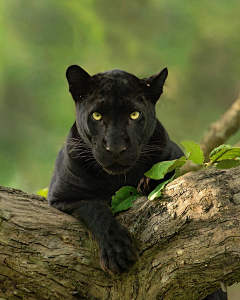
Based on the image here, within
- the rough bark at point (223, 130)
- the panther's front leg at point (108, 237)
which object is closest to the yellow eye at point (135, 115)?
the panther's front leg at point (108, 237)

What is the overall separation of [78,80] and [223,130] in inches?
71.8

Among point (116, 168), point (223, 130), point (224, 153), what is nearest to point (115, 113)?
point (116, 168)

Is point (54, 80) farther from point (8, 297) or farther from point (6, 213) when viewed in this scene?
point (8, 297)

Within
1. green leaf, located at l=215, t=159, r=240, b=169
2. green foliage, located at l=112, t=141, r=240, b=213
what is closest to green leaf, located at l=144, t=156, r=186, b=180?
green foliage, located at l=112, t=141, r=240, b=213

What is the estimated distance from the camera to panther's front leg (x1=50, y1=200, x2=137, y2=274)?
2.56 meters

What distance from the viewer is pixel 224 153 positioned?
9.07 feet

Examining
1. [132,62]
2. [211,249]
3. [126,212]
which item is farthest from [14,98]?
[211,249]

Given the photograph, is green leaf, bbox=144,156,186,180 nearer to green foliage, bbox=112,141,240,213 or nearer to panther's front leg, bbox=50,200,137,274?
green foliage, bbox=112,141,240,213


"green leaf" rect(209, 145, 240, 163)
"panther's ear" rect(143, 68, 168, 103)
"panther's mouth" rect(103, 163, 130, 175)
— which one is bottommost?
"green leaf" rect(209, 145, 240, 163)

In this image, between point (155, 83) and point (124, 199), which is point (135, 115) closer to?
point (155, 83)

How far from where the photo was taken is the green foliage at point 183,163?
272 cm

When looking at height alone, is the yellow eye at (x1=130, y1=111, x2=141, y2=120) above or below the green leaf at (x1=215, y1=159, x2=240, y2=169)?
above

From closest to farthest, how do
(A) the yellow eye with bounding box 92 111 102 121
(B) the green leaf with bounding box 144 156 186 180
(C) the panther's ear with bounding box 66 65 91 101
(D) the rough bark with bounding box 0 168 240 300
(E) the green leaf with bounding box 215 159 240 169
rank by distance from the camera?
1. (D) the rough bark with bounding box 0 168 240 300
2. (E) the green leaf with bounding box 215 159 240 169
3. (B) the green leaf with bounding box 144 156 186 180
4. (A) the yellow eye with bounding box 92 111 102 121
5. (C) the panther's ear with bounding box 66 65 91 101

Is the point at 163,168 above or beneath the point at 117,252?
above
